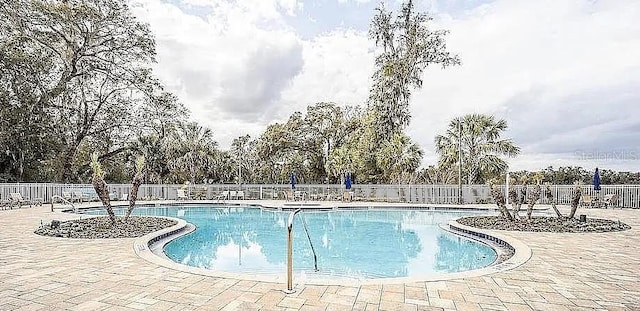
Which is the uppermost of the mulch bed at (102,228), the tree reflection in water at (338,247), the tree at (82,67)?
the tree at (82,67)

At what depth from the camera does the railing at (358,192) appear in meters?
16.3

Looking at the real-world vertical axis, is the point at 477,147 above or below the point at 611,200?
above

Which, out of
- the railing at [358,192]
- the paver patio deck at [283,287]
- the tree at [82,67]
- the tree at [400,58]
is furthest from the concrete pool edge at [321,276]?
the tree at [82,67]

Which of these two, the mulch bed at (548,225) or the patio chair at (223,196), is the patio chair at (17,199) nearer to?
the patio chair at (223,196)

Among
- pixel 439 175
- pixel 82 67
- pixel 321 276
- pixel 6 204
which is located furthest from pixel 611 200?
pixel 82 67

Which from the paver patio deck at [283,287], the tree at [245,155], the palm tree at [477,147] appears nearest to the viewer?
the paver patio deck at [283,287]

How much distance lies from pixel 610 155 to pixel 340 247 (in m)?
15.9

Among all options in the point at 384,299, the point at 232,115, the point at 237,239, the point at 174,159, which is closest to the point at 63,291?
the point at 384,299

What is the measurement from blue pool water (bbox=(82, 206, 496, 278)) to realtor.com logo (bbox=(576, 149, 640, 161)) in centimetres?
997

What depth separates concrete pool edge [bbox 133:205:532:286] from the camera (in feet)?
14.6

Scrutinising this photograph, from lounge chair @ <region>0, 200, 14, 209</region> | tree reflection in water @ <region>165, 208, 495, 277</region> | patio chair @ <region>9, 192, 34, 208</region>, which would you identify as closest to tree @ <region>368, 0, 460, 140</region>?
tree reflection in water @ <region>165, 208, 495, 277</region>

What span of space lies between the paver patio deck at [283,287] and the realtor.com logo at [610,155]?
14.2m

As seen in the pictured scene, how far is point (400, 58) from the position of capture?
2447 centimetres

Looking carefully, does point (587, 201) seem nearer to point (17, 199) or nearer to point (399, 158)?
point (399, 158)
